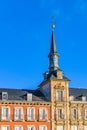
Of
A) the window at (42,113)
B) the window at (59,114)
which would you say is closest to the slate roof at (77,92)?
the window at (59,114)

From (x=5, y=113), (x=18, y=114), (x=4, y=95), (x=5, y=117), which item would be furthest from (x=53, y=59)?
(x=5, y=117)

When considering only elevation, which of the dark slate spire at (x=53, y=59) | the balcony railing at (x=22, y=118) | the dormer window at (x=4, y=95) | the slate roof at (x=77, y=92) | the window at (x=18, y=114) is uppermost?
the dark slate spire at (x=53, y=59)

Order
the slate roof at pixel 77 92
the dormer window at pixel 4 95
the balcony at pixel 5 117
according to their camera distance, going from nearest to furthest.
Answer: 1. the balcony at pixel 5 117
2. the dormer window at pixel 4 95
3. the slate roof at pixel 77 92

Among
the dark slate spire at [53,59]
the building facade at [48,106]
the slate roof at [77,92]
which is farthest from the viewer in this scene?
the dark slate spire at [53,59]

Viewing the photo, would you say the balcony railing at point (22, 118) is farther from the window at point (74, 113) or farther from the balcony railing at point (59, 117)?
the window at point (74, 113)

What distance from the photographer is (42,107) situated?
105438mm

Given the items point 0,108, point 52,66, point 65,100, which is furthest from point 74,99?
point 0,108

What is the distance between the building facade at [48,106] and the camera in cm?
10281

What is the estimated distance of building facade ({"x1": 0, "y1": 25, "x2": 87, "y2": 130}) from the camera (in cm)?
10281

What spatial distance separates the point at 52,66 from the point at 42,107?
1129 cm

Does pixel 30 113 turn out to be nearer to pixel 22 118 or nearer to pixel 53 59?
pixel 22 118

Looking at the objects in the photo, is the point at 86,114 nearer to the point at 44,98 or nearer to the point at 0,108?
the point at 44,98

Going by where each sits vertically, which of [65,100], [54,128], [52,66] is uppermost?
[52,66]

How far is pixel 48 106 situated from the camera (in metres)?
106
